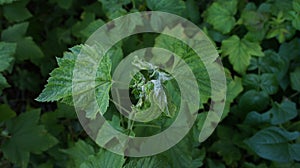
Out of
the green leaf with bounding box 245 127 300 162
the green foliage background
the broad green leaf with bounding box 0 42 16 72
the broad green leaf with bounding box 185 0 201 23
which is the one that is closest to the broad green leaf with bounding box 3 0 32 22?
the green foliage background

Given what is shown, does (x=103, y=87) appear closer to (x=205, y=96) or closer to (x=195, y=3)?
(x=205, y=96)

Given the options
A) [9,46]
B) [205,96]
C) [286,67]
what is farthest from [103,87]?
[286,67]

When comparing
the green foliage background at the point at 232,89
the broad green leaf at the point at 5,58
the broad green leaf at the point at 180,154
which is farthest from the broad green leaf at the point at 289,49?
the broad green leaf at the point at 5,58

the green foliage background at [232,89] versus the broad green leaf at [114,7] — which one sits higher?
the broad green leaf at [114,7]

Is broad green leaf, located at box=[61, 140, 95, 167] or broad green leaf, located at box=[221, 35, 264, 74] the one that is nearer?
broad green leaf, located at box=[61, 140, 95, 167]

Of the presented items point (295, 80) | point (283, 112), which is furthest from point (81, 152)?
point (295, 80)

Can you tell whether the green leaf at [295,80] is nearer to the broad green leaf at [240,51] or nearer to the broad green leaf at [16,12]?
the broad green leaf at [240,51]

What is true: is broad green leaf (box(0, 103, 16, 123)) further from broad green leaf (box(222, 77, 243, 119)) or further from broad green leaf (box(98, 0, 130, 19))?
broad green leaf (box(222, 77, 243, 119))
